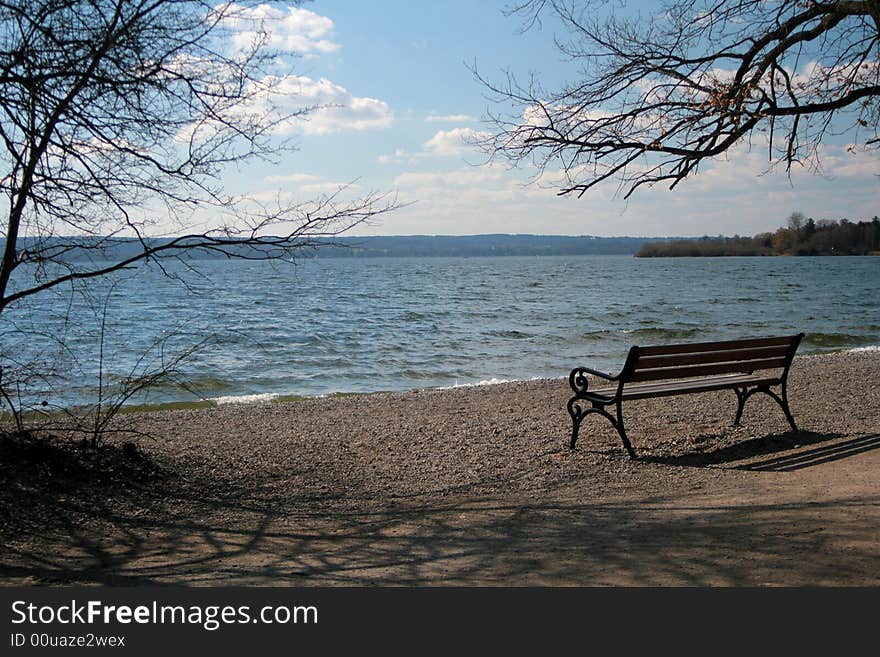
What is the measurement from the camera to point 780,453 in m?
6.99

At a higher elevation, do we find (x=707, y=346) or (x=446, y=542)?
(x=707, y=346)

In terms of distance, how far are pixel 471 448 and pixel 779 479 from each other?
2.86m

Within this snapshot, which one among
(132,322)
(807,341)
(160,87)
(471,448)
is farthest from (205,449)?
(132,322)

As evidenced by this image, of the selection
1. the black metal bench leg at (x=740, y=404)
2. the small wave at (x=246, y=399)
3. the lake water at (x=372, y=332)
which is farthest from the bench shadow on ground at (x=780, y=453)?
the small wave at (x=246, y=399)

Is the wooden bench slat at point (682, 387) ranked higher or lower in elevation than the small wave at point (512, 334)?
higher

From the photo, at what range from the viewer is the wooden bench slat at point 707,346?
22.8ft

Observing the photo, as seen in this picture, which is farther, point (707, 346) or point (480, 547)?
point (707, 346)

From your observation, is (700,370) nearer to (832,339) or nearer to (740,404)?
(740,404)

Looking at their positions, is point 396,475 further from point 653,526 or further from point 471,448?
point 653,526

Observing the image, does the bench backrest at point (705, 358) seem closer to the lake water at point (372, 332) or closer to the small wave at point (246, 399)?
the lake water at point (372, 332)

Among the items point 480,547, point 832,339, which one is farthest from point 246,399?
point 832,339

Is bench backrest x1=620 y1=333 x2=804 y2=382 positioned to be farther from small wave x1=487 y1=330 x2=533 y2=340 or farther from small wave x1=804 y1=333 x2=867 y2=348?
small wave x1=487 y1=330 x2=533 y2=340

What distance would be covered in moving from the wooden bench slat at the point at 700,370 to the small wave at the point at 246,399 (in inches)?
319

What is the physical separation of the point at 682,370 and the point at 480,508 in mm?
2865
